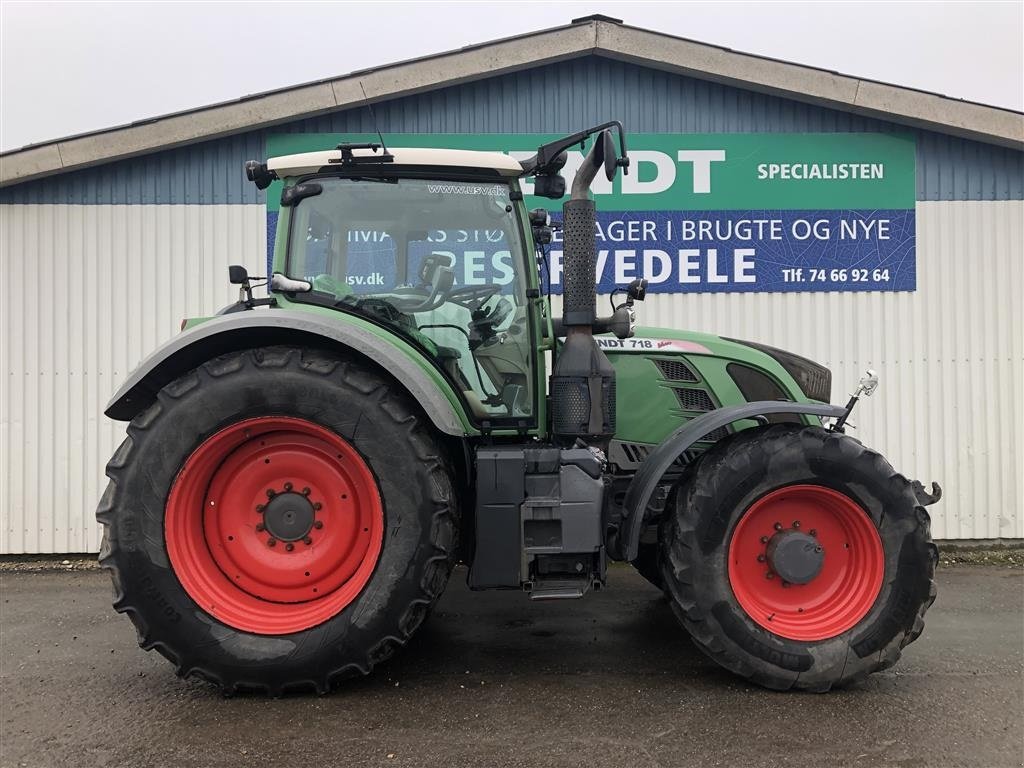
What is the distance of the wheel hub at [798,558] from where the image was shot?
3248mm

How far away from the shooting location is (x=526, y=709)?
302cm

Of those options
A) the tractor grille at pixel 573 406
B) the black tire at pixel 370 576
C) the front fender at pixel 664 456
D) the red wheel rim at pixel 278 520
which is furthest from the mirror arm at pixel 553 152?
the red wheel rim at pixel 278 520

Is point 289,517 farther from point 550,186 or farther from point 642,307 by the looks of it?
point 642,307

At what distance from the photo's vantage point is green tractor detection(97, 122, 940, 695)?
9.96 ft

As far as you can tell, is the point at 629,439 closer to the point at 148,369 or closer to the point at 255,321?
the point at 255,321

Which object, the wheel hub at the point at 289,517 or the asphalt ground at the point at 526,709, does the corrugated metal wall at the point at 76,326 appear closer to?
the asphalt ground at the point at 526,709

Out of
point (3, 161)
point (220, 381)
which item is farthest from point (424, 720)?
point (3, 161)

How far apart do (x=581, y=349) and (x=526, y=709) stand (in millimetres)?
1615

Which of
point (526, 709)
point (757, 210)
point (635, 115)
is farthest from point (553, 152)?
point (757, 210)

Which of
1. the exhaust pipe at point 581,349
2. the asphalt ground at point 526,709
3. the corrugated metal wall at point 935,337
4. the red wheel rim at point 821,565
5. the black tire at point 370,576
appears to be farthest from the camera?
the corrugated metal wall at point 935,337

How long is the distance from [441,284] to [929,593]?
8.63 ft

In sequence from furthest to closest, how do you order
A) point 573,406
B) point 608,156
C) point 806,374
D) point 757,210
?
1. point 757,210
2. point 806,374
3. point 573,406
4. point 608,156

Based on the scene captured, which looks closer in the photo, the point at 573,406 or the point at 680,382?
the point at 573,406

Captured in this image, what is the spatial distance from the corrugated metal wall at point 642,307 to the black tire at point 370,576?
3.41 m
